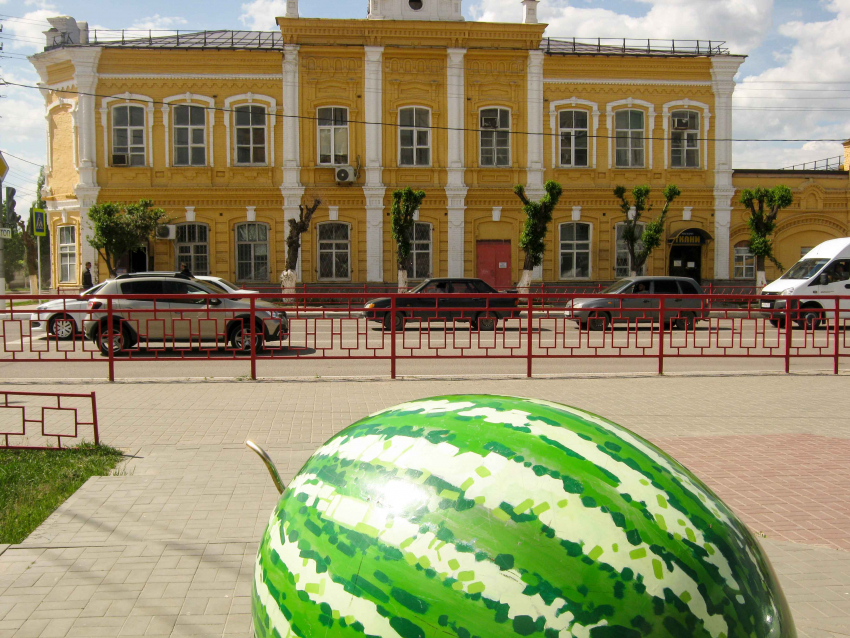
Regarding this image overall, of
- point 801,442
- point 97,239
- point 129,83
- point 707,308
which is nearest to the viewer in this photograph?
point 801,442

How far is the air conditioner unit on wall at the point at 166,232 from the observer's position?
3127 centimetres

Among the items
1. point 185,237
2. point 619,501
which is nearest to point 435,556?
point 619,501

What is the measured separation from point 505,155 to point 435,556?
31937 mm

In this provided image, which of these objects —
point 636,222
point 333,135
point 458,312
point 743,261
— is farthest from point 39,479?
point 743,261

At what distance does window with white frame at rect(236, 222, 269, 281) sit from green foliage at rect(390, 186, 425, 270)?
5.66m

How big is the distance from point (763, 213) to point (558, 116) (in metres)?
9.07

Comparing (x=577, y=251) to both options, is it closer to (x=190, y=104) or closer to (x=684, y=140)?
(x=684, y=140)

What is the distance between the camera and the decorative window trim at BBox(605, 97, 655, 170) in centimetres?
3297

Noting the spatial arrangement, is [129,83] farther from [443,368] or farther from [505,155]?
[443,368]

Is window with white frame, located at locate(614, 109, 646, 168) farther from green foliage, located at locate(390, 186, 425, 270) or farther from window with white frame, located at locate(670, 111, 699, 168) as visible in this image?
green foliage, located at locate(390, 186, 425, 270)

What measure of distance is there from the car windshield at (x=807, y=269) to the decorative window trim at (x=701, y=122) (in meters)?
10.2

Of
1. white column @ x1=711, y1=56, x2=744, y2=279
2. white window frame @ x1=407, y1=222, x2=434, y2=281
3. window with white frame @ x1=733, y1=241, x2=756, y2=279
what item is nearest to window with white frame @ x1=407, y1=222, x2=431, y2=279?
white window frame @ x1=407, y1=222, x2=434, y2=281

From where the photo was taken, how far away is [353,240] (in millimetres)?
32375

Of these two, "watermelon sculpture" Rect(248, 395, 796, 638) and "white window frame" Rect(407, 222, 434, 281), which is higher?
"white window frame" Rect(407, 222, 434, 281)
